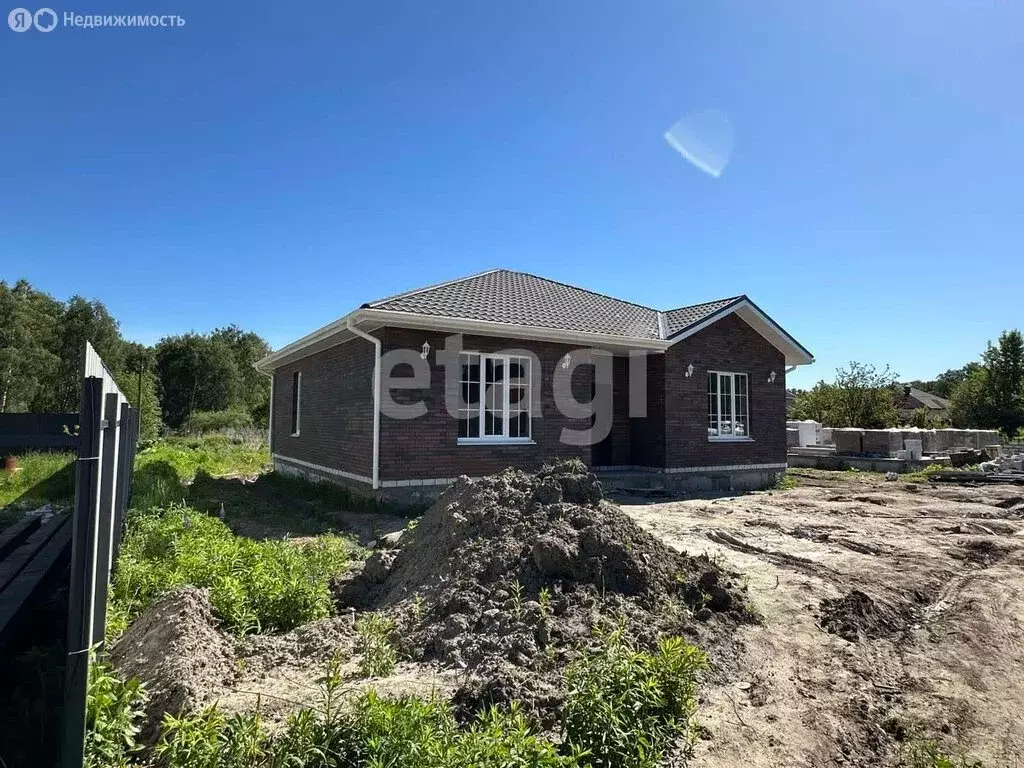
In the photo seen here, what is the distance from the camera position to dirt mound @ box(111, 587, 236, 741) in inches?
111

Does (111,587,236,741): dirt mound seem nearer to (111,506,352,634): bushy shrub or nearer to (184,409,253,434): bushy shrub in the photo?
(111,506,352,634): bushy shrub

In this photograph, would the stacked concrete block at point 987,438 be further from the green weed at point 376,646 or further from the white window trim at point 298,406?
the green weed at point 376,646

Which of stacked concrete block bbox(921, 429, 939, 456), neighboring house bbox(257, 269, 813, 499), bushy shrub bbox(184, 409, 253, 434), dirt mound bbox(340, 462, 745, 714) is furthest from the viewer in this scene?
bushy shrub bbox(184, 409, 253, 434)

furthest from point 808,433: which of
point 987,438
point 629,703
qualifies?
point 629,703

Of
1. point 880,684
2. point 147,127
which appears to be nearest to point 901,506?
point 880,684

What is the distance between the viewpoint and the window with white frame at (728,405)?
1357cm

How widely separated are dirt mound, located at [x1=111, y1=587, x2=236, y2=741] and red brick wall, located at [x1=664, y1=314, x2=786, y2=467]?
10370 millimetres

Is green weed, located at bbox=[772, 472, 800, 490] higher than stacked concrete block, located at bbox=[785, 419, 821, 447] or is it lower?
lower

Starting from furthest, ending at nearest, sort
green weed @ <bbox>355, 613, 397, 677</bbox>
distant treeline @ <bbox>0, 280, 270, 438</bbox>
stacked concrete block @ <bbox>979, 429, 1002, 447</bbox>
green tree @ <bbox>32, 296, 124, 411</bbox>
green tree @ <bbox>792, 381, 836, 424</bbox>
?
1. green tree @ <bbox>32, 296, 124, 411</bbox>
2. distant treeline @ <bbox>0, 280, 270, 438</bbox>
3. green tree @ <bbox>792, 381, 836, 424</bbox>
4. stacked concrete block @ <bbox>979, 429, 1002, 447</bbox>
5. green weed @ <bbox>355, 613, 397, 677</bbox>

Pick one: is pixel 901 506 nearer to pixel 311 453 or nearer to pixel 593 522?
pixel 593 522

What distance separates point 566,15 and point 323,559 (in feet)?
24.9

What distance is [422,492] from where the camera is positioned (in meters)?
9.67

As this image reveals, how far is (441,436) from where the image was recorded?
977cm

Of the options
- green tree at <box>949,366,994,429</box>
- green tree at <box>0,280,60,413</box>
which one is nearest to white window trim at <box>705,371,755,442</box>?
green tree at <box>949,366,994,429</box>
